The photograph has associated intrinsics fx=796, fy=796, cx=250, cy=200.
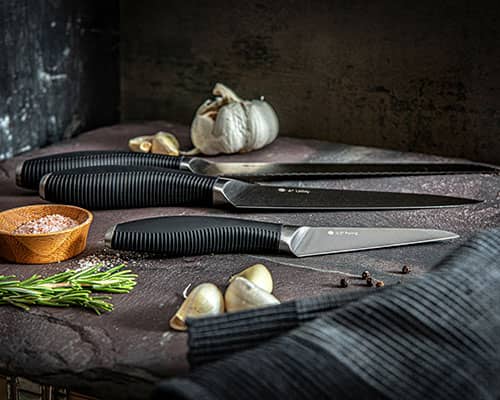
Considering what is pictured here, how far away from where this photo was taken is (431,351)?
0.74 m

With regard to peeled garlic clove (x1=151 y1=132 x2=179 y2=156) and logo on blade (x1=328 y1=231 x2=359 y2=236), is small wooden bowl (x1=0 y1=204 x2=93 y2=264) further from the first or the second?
peeled garlic clove (x1=151 y1=132 x2=179 y2=156)

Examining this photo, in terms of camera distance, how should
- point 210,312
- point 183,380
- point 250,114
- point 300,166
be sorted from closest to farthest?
point 183,380
point 210,312
point 300,166
point 250,114

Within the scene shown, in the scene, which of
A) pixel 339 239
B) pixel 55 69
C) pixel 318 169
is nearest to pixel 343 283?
pixel 339 239

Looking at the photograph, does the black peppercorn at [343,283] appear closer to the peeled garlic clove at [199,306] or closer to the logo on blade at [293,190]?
the peeled garlic clove at [199,306]

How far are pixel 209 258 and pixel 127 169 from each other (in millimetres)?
243

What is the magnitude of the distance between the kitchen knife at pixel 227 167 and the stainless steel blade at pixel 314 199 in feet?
0.39

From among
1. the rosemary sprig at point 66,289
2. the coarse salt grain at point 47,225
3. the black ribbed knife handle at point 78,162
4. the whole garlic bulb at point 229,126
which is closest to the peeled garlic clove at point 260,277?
the rosemary sprig at point 66,289

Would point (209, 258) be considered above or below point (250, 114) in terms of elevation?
below

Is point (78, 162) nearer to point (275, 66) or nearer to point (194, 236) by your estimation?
point (194, 236)

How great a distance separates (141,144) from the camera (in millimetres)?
1583

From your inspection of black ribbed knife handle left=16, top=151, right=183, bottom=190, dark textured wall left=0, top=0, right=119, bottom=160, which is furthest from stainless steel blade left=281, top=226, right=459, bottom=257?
dark textured wall left=0, top=0, right=119, bottom=160

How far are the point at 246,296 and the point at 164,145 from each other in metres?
0.72

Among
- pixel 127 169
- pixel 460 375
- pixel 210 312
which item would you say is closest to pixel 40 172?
pixel 127 169

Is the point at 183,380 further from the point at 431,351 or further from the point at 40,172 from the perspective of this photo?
the point at 40,172
